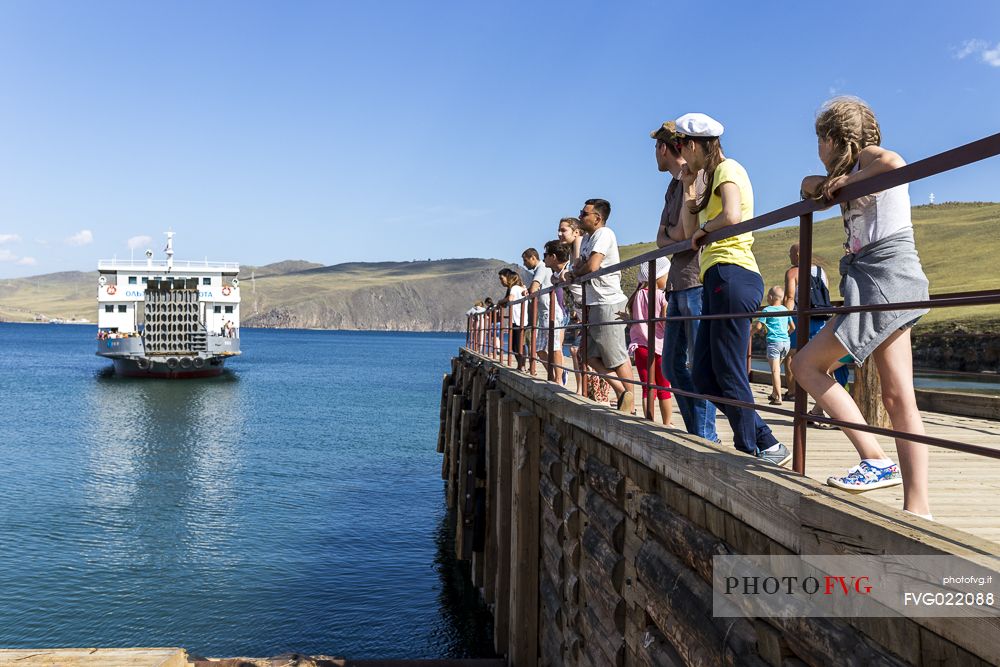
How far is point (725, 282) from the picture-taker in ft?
14.0

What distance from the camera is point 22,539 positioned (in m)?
14.3

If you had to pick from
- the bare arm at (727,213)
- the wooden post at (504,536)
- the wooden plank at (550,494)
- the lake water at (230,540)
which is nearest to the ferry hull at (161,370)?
the lake water at (230,540)

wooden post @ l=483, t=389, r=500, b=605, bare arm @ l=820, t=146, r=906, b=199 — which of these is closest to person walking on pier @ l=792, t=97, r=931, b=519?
bare arm @ l=820, t=146, r=906, b=199

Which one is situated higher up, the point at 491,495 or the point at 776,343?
the point at 776,343

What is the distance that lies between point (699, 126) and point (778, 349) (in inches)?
225

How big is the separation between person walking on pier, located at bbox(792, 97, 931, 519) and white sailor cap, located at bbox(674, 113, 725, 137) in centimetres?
122

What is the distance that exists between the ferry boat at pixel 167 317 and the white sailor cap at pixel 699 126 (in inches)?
2058

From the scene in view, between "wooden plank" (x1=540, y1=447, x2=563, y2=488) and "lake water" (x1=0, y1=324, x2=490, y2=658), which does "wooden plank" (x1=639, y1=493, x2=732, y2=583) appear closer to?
"wooden plank" (x1=540, y1=447, x2=563, y2=488)

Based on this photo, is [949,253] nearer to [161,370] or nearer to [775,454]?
[161,370]

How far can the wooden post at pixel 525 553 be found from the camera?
716 centimetres

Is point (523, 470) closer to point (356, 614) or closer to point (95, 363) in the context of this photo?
point (356, 614)

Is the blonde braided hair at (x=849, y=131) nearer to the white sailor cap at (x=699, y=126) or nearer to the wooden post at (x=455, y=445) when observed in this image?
the white sailor cap at (x=699, y=126)

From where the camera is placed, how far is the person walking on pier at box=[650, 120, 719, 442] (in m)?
4.78

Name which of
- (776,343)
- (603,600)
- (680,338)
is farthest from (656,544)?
(776,343)
